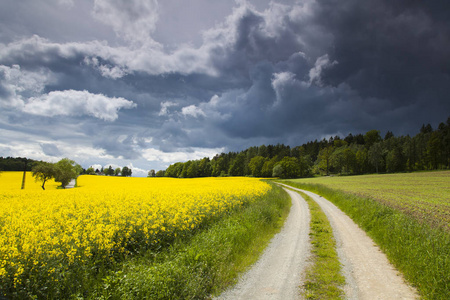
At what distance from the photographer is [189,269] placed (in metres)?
5.61

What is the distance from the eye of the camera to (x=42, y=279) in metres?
4.48

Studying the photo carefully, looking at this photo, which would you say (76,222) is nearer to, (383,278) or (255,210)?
(255,210)

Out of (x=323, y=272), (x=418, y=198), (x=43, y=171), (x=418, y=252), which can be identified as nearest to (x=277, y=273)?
(x=323, y=272)

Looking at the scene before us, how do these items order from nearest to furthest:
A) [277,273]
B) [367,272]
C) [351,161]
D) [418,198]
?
[277,273], [367,272], [418,198], [351,161]

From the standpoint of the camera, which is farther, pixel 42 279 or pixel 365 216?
pixel 365 216

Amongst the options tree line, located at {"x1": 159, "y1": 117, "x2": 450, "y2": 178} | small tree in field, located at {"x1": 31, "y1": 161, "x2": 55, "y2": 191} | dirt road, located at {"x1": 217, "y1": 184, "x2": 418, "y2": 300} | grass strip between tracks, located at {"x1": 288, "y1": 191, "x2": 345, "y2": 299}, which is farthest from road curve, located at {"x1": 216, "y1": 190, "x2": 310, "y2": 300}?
tree line, located at {"x1": 159, "y1": 117, "x2": 450, "y2": 178}

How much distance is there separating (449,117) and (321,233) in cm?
11744

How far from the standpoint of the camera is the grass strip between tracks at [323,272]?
5273mm

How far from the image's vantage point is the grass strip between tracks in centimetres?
527

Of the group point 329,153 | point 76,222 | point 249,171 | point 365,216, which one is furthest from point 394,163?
point 76,222

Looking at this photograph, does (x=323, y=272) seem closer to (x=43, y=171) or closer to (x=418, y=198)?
(x=418, y=198)

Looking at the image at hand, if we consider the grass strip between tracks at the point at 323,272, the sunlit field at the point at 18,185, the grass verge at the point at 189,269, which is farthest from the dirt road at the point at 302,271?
the sunlit field at the point at 18,185

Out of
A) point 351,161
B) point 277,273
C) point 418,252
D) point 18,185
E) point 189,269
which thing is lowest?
point 18,185

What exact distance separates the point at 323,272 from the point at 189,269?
13.4ft
